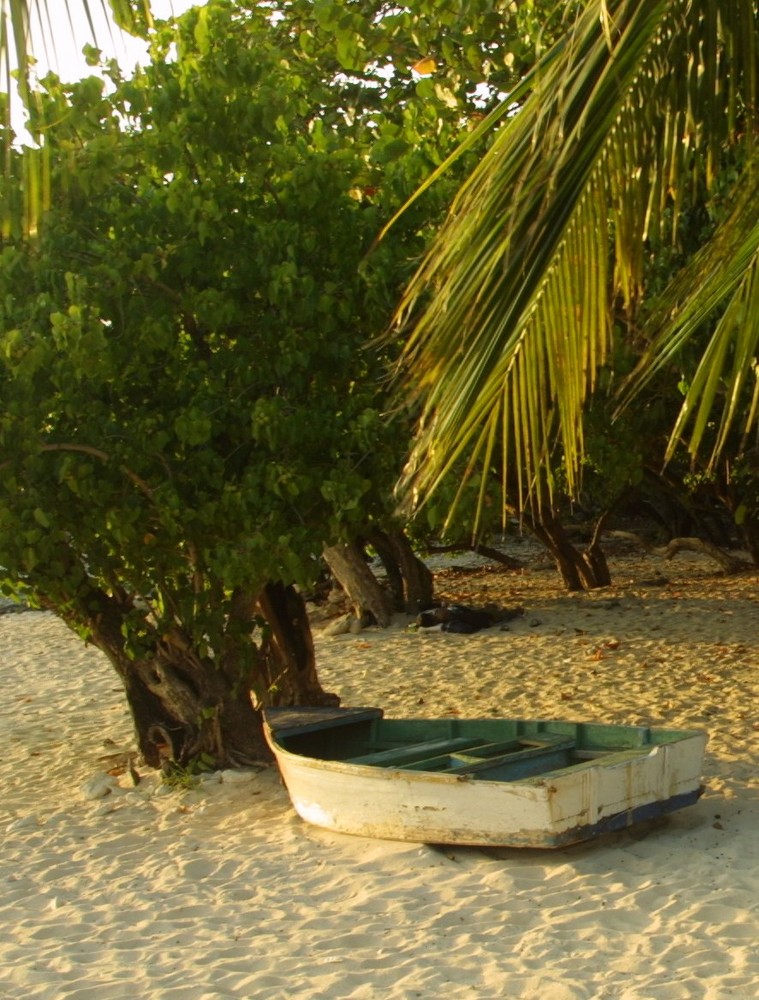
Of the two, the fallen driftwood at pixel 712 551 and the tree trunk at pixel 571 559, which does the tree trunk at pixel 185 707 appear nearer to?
the tree trunk at pixel 571 559

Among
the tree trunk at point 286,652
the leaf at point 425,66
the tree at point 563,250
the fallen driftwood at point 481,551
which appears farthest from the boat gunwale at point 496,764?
the fallen driftwood at point 481,551

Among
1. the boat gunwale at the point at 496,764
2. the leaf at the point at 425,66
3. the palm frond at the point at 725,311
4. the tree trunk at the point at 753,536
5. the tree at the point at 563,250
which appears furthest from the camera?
the tree trunk at the point at 753,536

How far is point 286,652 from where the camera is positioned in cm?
923

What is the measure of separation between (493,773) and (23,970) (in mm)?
2792

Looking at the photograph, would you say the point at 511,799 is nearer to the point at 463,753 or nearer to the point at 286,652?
the point at 463,753

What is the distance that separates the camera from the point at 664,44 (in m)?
3.67

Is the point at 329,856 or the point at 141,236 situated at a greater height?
the point at 141,236

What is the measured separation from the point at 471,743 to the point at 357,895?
1948mm

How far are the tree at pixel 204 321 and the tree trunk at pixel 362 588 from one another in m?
7.49

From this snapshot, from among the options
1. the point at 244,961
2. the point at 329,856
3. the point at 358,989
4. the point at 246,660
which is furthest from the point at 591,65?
the point at 246,660

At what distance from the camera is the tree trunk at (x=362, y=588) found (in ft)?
51.6

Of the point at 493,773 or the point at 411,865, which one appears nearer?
the point at 411,865

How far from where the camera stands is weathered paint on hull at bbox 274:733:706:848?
20.0 ft

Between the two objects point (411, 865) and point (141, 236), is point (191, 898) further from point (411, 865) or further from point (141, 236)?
point (141, 236)
